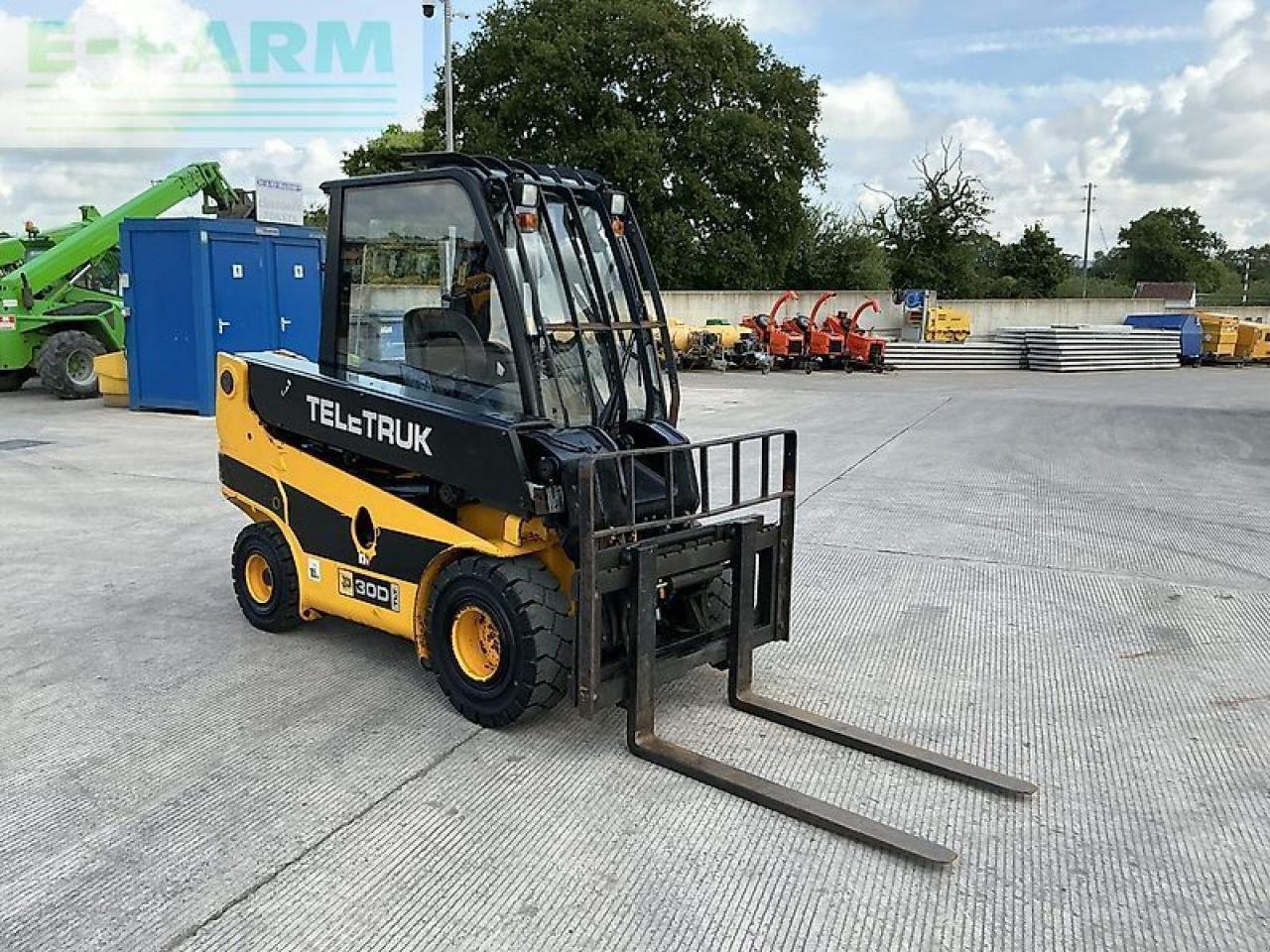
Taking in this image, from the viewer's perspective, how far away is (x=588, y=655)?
3.67 metres

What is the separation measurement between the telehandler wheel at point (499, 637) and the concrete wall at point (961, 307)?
25754 millimetres

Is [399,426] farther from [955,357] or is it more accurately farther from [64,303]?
[955,357]

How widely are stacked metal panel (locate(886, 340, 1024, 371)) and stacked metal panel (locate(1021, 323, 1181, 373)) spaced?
440mm

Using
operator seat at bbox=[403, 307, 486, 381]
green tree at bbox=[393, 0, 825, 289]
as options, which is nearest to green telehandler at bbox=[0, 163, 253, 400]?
operator seat at bbox=[403, 307, 486, 381]

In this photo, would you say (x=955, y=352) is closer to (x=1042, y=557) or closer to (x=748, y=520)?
(x=1042, y=557)

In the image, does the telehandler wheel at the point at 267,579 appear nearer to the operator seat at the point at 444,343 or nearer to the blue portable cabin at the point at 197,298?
the operator seat at the point at 444,343

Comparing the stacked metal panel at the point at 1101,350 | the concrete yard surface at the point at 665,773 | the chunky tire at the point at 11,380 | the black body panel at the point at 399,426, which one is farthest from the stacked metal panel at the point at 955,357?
the black body panel at the point at 399,426

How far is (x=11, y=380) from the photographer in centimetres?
1648

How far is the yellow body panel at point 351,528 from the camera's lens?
409 cm

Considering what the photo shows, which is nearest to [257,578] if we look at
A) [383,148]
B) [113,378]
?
[113,378]

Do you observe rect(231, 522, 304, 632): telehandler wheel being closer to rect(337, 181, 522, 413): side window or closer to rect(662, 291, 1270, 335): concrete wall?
rect(337, 181, 522, 413): side window

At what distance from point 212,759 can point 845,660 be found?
2773 mm

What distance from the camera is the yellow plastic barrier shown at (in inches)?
578

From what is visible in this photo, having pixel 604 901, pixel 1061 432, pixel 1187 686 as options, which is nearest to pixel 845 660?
pixel 1187 686
